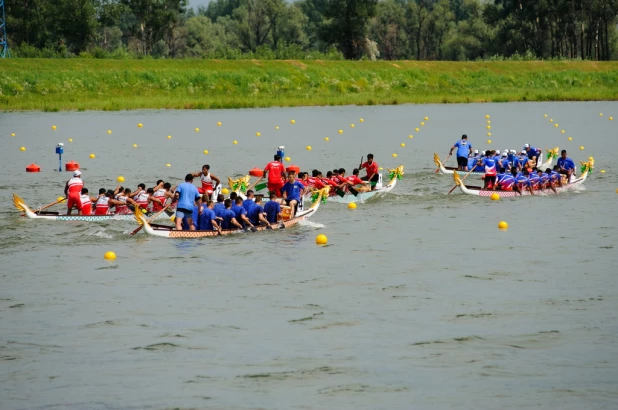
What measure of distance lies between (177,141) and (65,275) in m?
27.3

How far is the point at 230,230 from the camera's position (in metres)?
23.5

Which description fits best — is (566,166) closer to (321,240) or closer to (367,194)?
(367,194)

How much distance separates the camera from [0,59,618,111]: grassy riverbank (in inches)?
2446

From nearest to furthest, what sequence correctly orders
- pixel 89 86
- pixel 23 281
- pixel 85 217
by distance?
1. pixel 23 281
2. pixel 85 217
3. pixel 89 86

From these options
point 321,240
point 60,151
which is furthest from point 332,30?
point 321,240

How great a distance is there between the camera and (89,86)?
211 feet

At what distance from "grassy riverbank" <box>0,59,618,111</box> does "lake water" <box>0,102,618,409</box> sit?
97.1 ft

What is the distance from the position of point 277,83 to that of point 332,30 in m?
25.5

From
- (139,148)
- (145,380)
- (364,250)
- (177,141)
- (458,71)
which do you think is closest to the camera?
(145,380)

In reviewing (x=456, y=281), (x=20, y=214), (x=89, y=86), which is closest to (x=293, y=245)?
(x=456, y=281)

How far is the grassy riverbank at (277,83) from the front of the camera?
62125 millimetres

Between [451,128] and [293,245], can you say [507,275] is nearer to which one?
[293,245]

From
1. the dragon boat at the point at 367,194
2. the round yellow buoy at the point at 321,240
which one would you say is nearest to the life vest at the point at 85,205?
the round yellow buoy at the point at 321,240

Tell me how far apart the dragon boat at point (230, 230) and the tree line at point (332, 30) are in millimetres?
51965
